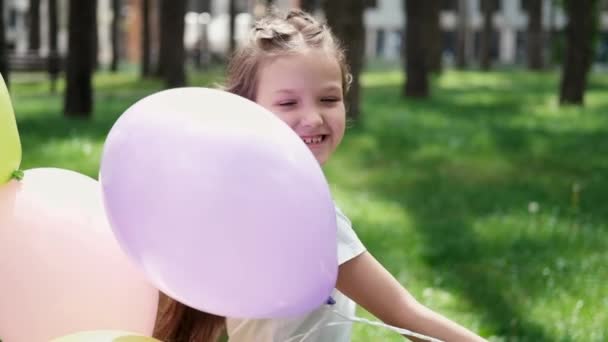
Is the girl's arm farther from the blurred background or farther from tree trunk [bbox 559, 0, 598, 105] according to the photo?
tree trunk [bbox 559, 0, 598, 105]

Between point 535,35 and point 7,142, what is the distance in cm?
2622

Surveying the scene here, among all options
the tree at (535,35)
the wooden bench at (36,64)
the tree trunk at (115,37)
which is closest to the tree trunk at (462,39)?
the tree at (535,35)

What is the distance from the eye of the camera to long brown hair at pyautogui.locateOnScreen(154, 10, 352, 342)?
8.14ft

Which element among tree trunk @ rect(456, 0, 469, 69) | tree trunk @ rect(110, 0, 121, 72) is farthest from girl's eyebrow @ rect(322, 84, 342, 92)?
tree trunk @ rect(456, 0, 469, 69)

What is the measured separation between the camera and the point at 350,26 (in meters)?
10.5

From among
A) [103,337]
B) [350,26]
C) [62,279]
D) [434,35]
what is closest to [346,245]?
[103,337]

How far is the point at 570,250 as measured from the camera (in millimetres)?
5664

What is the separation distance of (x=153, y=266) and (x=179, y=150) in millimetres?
245

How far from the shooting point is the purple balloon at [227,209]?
6.56ft

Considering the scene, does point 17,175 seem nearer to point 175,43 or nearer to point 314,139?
point 314,139

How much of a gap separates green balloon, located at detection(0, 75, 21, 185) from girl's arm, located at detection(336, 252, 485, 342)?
0.83m

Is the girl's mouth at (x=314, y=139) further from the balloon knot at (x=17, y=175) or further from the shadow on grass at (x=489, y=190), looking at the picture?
the shadow on grass at (x=489, y=190)

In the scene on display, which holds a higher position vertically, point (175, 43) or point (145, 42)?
point (175, 43)

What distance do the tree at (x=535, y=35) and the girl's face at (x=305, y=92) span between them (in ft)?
83.5
